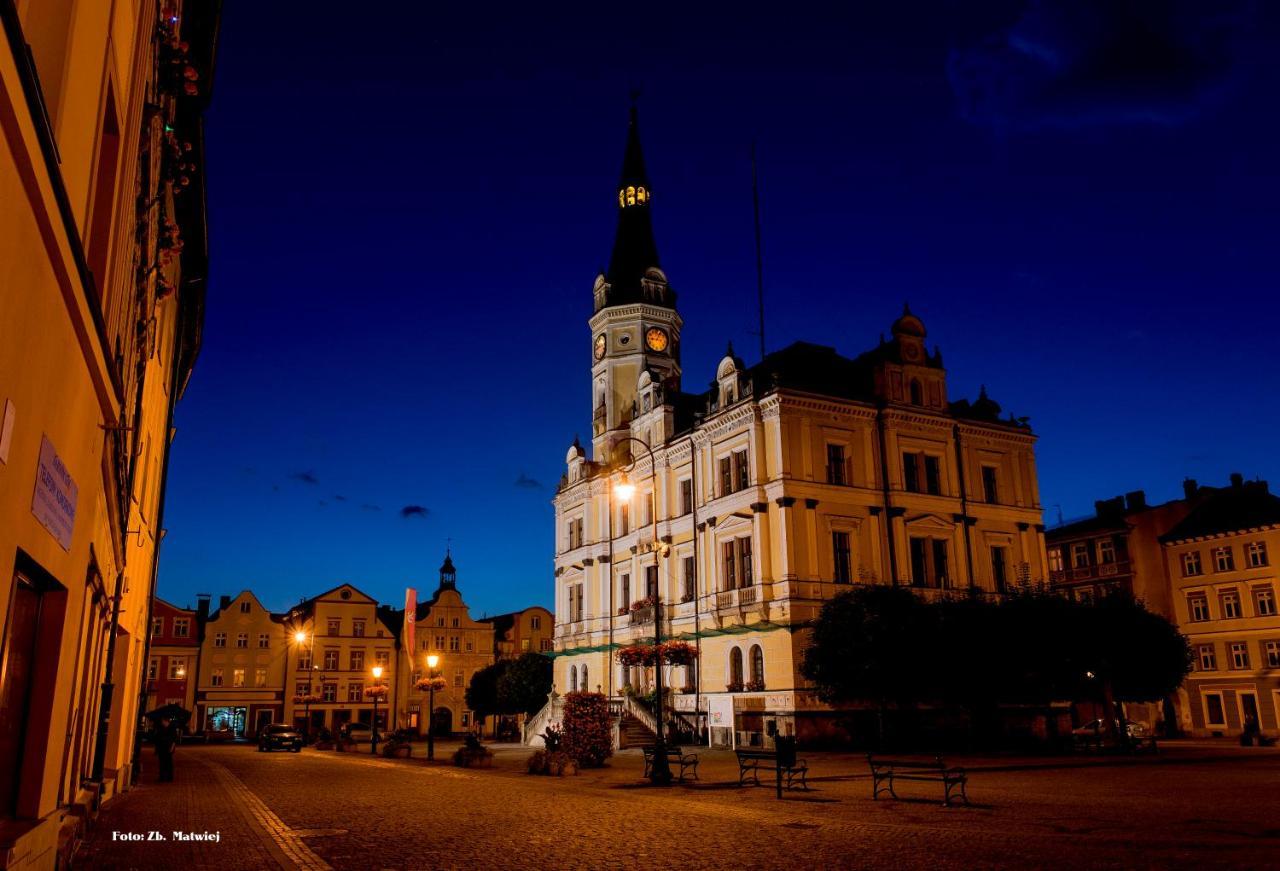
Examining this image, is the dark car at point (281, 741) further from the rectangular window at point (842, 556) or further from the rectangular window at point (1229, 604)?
the rectangular window at point (1229, 604)

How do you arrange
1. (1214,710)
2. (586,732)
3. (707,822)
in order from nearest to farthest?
(707,822) < (586,732) < (1214,710)

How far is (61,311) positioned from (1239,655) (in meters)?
64.0

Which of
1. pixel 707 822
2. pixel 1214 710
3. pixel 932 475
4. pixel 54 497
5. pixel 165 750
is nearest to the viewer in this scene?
pixel 54 497

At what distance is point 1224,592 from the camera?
57062 millimetres

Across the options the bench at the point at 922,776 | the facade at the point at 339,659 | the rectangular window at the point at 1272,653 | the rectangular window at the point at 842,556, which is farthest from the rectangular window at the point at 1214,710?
the facade at the point at 339,659

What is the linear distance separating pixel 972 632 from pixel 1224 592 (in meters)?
30.5

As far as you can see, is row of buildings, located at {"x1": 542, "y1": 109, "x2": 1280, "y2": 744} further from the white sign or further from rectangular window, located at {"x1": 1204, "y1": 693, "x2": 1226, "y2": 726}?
the white sign

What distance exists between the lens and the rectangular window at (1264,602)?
54.2 meters

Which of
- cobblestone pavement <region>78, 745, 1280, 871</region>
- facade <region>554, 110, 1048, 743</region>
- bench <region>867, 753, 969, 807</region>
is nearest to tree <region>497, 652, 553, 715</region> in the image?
facade <region>554, 110, 1048, 743</region>

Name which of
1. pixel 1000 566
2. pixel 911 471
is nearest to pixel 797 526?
pixel 911 471

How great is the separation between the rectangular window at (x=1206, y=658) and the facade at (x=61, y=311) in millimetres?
61255

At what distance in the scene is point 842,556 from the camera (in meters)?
44.3

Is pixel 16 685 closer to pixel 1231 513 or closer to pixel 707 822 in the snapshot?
pixel 707 822

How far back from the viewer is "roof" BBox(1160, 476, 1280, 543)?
185 feet
